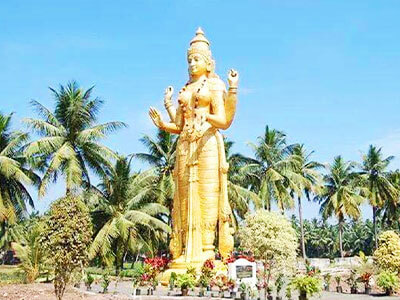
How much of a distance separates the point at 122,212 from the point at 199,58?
10813 millimetres

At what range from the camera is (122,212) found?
28484 millimetres

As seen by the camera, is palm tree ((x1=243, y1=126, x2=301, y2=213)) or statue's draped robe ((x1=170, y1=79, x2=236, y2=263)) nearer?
statue's draped robe ((x1=170, y1=79, x2=236, y2=263))

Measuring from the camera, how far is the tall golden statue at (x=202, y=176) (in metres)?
20.5

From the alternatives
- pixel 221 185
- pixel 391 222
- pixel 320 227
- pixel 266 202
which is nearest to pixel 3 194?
pixel 221 185

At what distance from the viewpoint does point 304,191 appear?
4278 centimetres

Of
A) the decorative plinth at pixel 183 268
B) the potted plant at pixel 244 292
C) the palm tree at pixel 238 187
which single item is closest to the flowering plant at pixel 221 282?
the decorative plinth at pixel 183 268

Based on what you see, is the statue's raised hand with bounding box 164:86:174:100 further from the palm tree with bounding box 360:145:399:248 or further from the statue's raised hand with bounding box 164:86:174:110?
the palm tree with bounding box 360:145:399:248

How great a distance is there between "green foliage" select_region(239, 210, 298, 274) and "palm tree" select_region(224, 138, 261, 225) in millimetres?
10508

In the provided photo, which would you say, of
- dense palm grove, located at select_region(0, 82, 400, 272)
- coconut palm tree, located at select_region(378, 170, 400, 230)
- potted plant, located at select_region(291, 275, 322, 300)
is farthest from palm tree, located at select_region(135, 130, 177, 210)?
coconut palm tree, located at select_region(378, 170, 400, 230)

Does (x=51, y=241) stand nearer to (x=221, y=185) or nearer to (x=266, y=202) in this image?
(x=221, y=185)

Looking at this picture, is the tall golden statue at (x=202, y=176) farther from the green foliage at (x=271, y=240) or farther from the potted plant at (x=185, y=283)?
the potted plant at (x=185, y=283)

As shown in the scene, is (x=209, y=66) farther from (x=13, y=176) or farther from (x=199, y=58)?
(x=13, y=176)

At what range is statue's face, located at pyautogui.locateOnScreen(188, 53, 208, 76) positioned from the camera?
21406 millimetres

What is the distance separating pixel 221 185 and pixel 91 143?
309 inches
